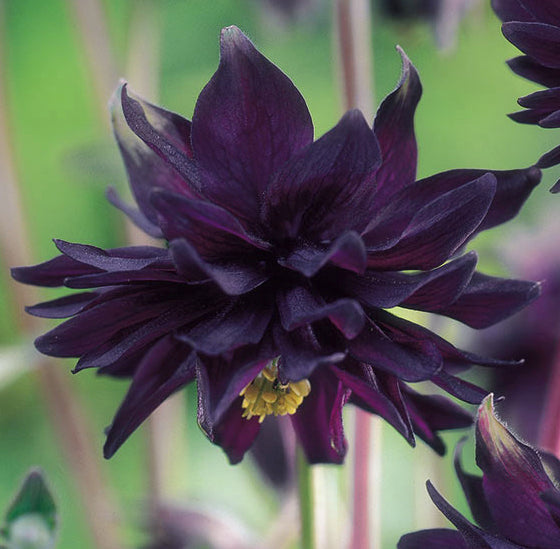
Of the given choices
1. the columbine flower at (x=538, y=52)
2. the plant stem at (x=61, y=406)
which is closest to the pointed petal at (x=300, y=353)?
the columbine flower at (x=538, y=52)

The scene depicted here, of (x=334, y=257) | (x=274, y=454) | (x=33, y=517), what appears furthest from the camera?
(x=274, y=454)

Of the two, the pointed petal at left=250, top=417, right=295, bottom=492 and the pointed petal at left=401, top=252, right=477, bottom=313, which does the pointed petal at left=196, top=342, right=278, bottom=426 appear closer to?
the pointed petal at left=401, top=252, right=477, bottom=313

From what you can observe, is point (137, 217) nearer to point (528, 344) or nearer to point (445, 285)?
point (445, 285)

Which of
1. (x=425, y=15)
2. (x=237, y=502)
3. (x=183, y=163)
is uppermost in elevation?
(x=425, y=15)

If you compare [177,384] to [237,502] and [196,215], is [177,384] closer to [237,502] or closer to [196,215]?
[196,215]

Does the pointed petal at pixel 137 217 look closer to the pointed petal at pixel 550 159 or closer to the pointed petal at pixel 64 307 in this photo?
the pointed petal at pixel 64 307

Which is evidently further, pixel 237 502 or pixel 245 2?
pixel 237 502

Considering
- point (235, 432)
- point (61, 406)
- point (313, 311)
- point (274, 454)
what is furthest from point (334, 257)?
point (61, 406)

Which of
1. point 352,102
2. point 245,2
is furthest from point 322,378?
point 245,2
